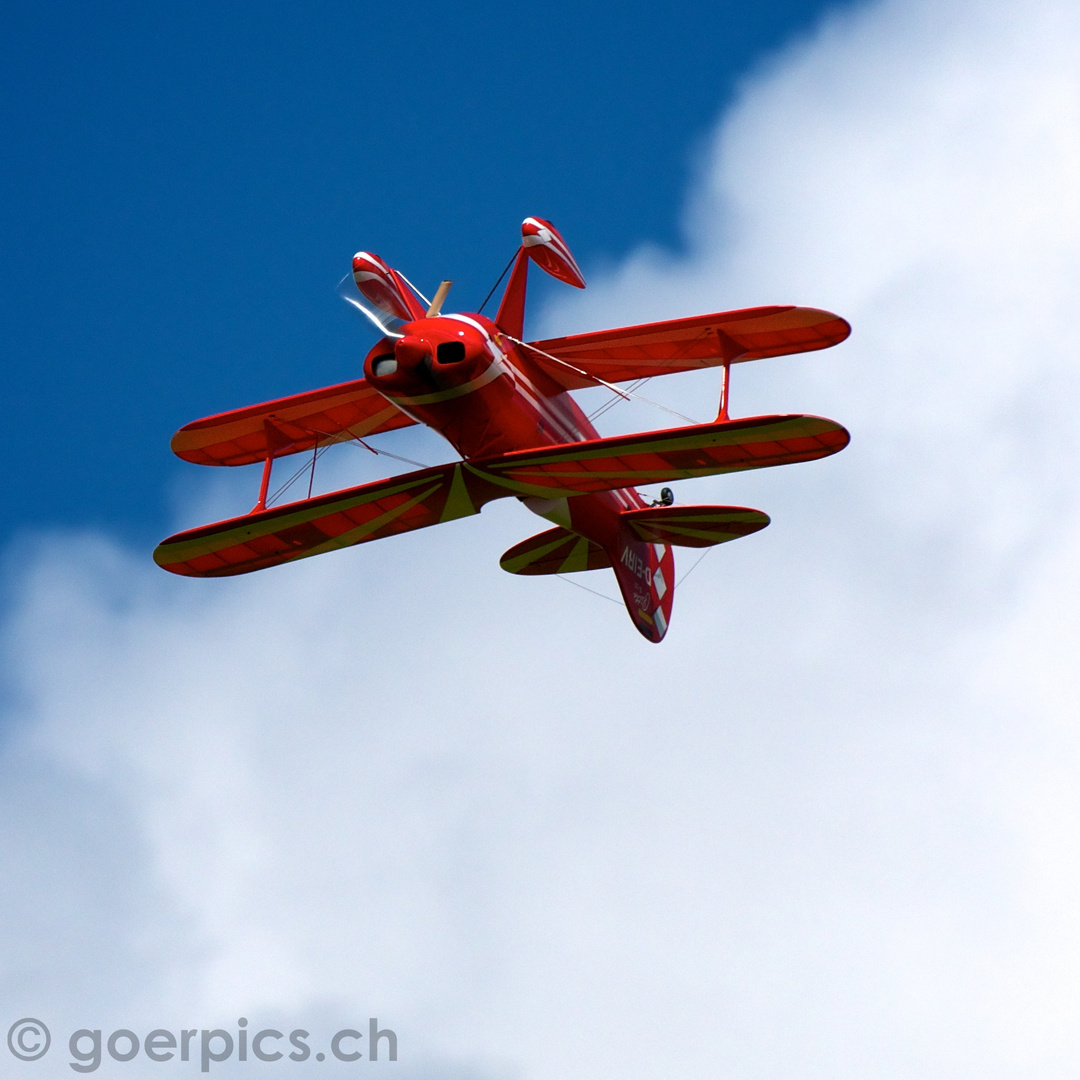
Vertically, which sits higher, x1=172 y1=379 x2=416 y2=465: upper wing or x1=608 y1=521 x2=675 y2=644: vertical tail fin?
x1=172 y1=379 x2=416 y2=465: upper wing

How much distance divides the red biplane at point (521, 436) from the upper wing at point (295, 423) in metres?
0.02

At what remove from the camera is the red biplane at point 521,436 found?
25.0 m

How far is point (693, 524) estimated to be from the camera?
93.0 feet

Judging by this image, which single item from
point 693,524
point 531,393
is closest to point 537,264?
point 531,393

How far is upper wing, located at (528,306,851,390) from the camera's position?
2638 cm

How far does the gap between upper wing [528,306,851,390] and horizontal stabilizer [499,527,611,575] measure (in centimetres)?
280

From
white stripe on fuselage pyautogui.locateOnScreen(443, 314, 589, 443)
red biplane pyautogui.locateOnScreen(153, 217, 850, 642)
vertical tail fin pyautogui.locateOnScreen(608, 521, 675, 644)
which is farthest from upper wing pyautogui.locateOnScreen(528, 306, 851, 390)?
vertical tail fin pyautogui.locateOnScreen(608, 521, 675, 644)

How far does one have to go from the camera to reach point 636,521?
2923 cm

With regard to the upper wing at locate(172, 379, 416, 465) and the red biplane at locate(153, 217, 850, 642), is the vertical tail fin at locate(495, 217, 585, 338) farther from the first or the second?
the upper wing at locate(172, 379, 416, 465)

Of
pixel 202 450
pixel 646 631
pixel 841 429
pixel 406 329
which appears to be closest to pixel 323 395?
pixel 202 450

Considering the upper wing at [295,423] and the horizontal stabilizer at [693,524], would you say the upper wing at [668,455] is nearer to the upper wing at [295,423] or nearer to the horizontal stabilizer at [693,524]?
the horizontal stabilizer at [693,524]

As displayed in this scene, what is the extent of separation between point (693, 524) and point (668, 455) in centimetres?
341

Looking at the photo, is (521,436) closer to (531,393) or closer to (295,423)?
(531,393)

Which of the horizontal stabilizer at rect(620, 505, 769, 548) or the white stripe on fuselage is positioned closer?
the white stripe on fuselage
